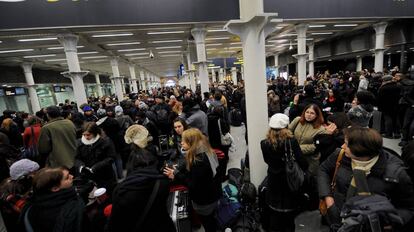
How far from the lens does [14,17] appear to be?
23.0ft

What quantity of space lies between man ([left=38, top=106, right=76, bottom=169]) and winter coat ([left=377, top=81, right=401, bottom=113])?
23.3ft

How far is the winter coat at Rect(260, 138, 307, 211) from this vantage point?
2283 mm

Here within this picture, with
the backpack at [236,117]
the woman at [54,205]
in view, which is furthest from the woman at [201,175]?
the backpack at [236,117]

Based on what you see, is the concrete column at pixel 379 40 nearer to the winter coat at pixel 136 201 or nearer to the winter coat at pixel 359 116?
the winter coat at pixel 359 116

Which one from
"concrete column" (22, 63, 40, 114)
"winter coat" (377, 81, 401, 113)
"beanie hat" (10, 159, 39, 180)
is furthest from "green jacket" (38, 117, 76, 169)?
"concrete column" (22, 63, 40, 114)

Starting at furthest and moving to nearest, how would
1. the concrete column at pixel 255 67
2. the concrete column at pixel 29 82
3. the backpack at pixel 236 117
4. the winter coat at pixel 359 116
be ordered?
the concrete column at pixel 29 82, the backpack at pixel 236 117, the winter coat at pixel 359 116, the concrete column at pixel 255 67

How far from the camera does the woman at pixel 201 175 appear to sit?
229cm

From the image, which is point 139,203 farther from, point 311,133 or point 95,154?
point 311,133

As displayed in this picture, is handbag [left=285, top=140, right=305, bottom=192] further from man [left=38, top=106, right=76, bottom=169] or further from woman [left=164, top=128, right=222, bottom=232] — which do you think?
man [left=38, top=106, right=76, bottom=169]

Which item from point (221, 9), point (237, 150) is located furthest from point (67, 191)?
point (221, 9)

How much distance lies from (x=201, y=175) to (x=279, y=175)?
859mm

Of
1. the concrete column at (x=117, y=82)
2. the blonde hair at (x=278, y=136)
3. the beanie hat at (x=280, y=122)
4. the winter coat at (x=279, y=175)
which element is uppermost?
the concrete column at (x=117, y=82)

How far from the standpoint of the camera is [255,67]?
315 centimetres

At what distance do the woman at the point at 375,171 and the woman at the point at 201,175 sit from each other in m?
1.21
